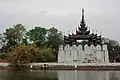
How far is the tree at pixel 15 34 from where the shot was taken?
2554 inches

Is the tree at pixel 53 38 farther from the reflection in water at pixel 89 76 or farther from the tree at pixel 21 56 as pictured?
the reflection in water at pixel 89 76

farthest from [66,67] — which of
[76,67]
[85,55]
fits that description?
[85,55]

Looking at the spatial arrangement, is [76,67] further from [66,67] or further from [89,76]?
[89,76]

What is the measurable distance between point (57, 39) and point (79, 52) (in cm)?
2144

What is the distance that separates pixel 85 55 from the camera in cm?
4997

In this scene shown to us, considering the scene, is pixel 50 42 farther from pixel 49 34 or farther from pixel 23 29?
pixel 23 29

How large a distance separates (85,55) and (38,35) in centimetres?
2255

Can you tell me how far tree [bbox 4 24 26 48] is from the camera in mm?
64875

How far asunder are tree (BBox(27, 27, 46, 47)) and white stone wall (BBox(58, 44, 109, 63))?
693 inches

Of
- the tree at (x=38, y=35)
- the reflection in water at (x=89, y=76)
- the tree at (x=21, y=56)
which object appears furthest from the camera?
the tree at (x=38, y=35)

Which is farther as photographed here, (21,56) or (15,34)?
(15,34)

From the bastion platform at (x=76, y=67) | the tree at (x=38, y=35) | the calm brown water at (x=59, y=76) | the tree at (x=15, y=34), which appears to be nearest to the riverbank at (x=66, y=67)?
the bastion platform at (x=76, y=67)

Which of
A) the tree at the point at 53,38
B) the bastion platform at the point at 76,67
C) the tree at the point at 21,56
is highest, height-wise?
the tree at the point at 53,38

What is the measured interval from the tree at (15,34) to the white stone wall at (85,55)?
17.4 m
